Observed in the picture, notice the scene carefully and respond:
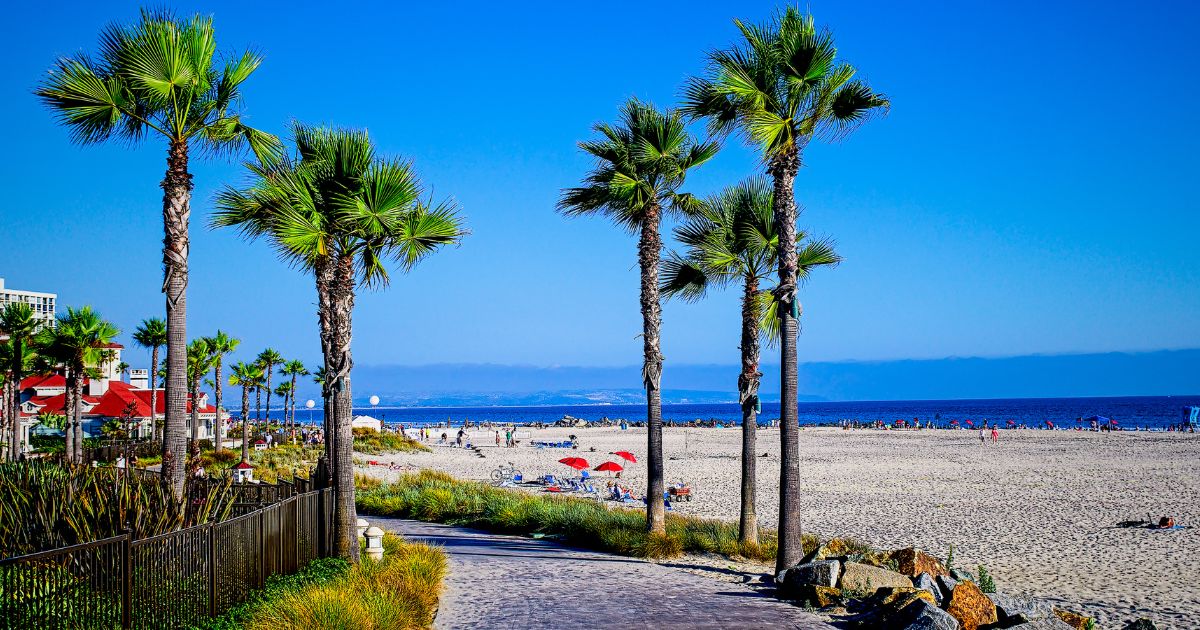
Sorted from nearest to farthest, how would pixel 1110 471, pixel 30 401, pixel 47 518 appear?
pixel 47 518
pixel 1110 471
pixel 30 401

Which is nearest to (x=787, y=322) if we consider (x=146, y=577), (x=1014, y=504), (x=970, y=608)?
(x=970, y=608)

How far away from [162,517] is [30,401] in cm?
4546

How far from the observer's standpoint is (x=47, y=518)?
9.89 m

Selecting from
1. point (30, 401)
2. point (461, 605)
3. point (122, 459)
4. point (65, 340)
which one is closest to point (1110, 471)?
point (461, 605)

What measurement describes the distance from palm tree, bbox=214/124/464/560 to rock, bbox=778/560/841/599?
6433mm

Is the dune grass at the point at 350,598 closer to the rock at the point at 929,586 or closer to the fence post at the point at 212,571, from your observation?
the fence post at the point at 212,571

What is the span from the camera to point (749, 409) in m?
16.9

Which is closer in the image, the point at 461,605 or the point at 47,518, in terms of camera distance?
the point at 47,518

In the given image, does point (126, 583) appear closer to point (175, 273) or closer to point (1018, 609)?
point (175, 273)

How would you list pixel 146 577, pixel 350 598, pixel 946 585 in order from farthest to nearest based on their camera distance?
1. pixel 946 585
2. pixel 350 598
3. pixel 146 577

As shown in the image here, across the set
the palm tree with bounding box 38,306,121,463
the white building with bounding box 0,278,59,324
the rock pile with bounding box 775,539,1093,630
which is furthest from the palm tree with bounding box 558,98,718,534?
the white building with bounding box 0,278,59,324

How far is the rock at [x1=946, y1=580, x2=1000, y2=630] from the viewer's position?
9906 mm

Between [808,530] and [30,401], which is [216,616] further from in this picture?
[30,401]

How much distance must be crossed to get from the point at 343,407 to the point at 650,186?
7.41 m
